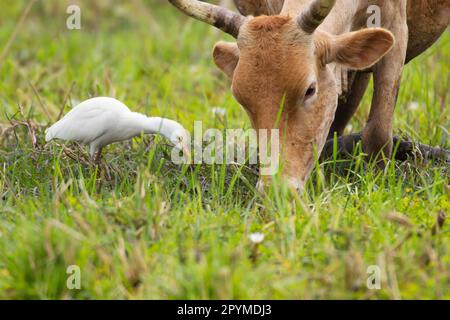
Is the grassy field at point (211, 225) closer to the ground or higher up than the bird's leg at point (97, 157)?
closer to the ground

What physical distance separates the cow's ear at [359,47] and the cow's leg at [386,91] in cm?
54

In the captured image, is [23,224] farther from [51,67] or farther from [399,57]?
[51,67]

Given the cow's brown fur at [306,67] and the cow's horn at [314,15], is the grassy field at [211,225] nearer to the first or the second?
the cow's brown fur at [306,67]

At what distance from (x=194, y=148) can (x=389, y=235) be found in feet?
6.74

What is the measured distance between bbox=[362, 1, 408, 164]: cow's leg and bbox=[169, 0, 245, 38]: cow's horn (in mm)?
1074

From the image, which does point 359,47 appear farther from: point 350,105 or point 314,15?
point 350,105

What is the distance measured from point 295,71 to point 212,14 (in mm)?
698

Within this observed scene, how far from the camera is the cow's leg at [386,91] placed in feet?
18.7

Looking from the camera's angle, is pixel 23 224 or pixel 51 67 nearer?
pixel 23 224

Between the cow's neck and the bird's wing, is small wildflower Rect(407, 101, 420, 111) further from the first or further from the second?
the bird's wing

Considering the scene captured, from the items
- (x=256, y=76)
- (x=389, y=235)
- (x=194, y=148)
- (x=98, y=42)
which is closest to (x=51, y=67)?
(x=98, y=42)

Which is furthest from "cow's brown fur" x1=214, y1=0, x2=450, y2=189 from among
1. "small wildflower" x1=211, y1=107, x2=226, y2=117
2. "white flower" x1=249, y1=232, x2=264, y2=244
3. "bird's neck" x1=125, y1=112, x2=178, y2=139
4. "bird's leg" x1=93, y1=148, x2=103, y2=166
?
"small wildflower" x1=211, y1=107, x2=226, y2=117

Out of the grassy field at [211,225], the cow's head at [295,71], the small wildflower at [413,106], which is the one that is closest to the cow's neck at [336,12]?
the cow's head at [295,71]
